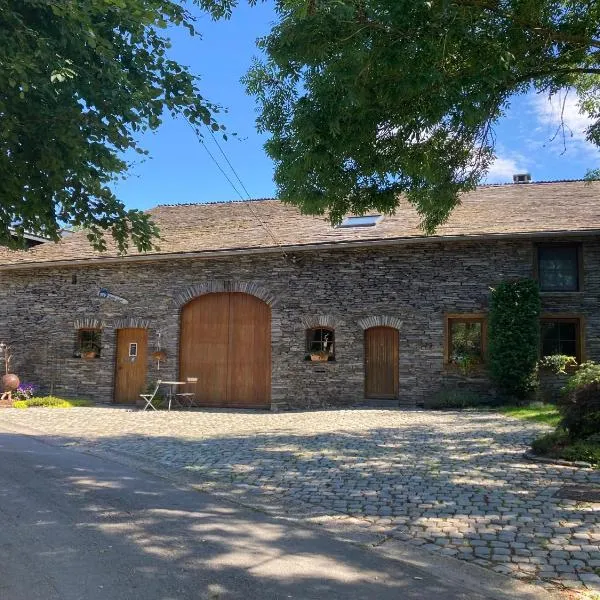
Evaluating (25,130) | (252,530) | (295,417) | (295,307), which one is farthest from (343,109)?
(295,307)

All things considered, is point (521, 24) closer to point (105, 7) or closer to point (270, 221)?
point (105, 7)

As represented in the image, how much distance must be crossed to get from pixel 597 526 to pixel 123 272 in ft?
46.3

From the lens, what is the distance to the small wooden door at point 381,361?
1462 cm

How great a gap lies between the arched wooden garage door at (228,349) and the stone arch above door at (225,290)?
0.70ft

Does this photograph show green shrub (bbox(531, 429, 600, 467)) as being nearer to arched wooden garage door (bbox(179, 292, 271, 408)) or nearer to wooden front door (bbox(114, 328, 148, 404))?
arched wooden garage door (bbox(179, 292, 271, 408))

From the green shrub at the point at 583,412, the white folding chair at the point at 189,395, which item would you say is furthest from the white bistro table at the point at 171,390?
the green shrub at the point at 583,412

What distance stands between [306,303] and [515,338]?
5020 millimetres

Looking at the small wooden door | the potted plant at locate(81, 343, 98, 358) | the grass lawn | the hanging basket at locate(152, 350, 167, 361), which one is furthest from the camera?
the potted plant at locate(81, 343, 98, 358)

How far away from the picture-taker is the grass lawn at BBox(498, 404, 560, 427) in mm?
10961

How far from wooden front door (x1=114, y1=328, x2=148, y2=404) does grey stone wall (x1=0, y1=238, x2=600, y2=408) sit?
0.74 feet

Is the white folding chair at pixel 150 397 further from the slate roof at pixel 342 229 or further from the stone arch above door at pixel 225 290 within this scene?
the slate roof at pixel 342 229

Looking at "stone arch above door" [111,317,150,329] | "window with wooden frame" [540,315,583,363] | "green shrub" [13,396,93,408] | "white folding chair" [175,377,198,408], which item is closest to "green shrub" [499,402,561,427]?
"window with wooden frame" [540,315,583,363]

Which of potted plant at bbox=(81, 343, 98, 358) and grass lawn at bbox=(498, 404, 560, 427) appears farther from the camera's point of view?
potted plant at bbox=(81, 343, 98, 358)

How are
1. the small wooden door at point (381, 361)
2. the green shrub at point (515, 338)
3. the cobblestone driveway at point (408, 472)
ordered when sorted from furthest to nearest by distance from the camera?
the small wooden door at point (381, 361)
the green shrub at point (515, 338)
the cobblestone driveway at point (408, 472)
